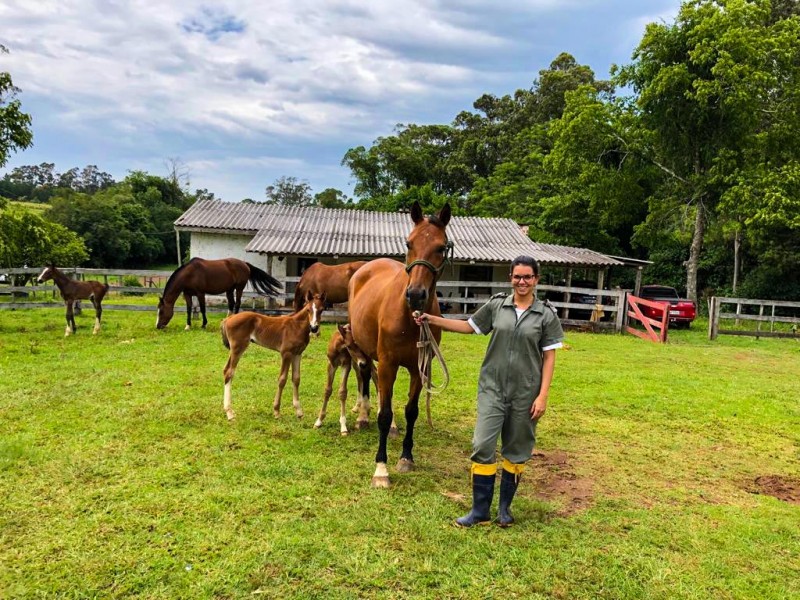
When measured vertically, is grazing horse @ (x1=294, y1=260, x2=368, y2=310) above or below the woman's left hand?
above

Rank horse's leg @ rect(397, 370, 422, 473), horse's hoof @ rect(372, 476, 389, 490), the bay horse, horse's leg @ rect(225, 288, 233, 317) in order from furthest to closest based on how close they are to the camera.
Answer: horse's leg @ rect(225, 288, 233, 317)
the bay horse
horse's leg @ rect(397, 370, 422, 473)
horse's hoof @ rect(372, 476, 389, 490)

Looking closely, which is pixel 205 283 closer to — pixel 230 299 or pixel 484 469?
pixel 230 299

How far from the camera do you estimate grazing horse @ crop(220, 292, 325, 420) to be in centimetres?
570

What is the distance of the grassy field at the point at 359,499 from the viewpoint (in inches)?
112

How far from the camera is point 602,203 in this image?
73.0ft

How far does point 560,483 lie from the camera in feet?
14.1

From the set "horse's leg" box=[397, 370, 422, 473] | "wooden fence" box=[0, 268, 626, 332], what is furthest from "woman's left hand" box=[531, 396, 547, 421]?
"wooden fence" box=[0, 268, 626, 332]

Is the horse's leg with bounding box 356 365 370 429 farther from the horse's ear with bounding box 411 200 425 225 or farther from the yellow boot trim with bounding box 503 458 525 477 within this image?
the yellow boot trim with bounding box 503 458 525 477

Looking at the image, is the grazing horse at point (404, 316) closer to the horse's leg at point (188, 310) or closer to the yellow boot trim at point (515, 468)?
the yellow boot trim at point (515, 468)

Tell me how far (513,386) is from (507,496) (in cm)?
83

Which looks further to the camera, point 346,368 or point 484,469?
point 346,368

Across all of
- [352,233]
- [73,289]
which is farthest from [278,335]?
[352,233]

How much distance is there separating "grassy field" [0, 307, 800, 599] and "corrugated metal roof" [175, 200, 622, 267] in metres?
9.84

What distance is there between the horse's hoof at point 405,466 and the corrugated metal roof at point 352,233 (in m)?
12.4
